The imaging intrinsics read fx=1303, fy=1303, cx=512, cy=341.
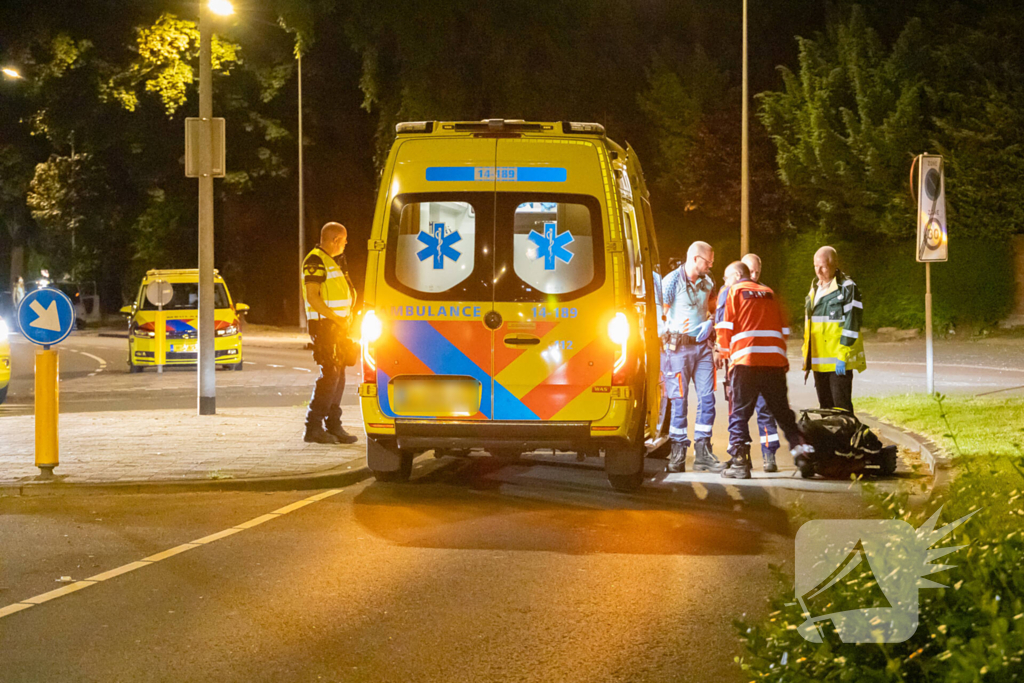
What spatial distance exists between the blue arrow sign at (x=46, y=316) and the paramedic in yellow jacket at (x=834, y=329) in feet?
19.5

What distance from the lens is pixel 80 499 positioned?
9.09 metres

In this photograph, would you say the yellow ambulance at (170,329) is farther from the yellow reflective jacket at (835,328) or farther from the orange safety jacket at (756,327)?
the orange safety jacket at (756,327)

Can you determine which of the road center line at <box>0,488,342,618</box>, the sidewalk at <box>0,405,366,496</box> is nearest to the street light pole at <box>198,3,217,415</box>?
the sidewalk at <box>0,405,366,496</box>

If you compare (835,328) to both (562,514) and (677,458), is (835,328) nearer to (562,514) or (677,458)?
(677,458)

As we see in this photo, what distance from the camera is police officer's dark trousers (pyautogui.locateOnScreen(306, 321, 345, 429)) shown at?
448 inches

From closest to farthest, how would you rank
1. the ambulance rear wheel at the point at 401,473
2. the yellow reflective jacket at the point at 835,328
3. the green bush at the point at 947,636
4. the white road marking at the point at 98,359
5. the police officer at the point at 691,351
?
the green bush at the point at 947,636 < the ambulance rear wheel at the point at 401,473 < the police officer at the point at 691,351 < the yellow reflective jacket at the point at 835,328 < the white road marking at the point at 98,359

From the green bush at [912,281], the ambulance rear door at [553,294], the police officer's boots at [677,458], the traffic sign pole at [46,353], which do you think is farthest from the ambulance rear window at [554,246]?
the green bush at [912,281]

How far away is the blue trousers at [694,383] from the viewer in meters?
10.6

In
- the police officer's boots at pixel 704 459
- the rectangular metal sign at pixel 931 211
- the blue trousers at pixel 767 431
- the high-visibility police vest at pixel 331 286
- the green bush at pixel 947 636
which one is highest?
the rectangular metal sign at pixel 931 211

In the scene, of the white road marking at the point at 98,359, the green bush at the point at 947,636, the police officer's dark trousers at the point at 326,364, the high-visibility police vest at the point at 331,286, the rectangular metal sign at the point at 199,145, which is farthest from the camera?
the white road marking at the point at 98,359

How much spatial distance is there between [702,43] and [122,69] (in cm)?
1765

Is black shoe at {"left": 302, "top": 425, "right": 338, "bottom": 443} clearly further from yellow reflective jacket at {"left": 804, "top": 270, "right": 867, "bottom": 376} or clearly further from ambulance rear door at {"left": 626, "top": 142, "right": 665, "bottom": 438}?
yellow reflective jacket at {"left": 804, "top": 270, "right": 867, "bottom": 376}

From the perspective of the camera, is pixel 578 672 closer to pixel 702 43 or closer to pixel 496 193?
pixel 496 193

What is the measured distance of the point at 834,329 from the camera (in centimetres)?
1088
